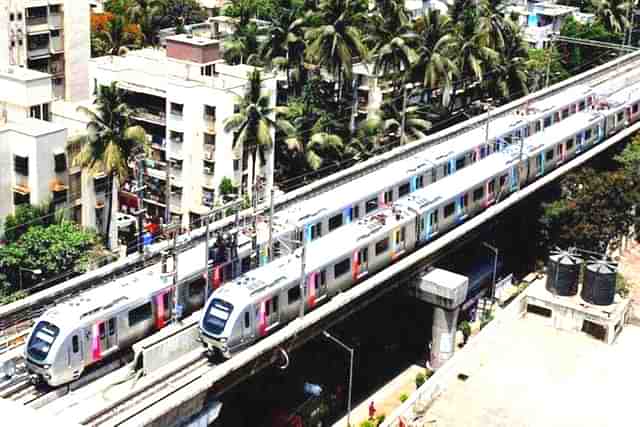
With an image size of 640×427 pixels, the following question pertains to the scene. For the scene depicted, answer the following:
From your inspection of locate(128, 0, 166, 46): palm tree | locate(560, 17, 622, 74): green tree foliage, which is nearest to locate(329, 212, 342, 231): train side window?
locate(128, 0, 166, 46): palm tree

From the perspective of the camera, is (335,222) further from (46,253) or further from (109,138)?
(46,253)

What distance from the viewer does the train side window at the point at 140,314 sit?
39125 mm

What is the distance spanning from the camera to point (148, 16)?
11006 cm

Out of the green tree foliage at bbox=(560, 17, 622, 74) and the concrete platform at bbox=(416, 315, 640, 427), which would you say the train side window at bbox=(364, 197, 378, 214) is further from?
the green tree foliage at bbox=(560, 17, 622, 74)

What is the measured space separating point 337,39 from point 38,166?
26.5m

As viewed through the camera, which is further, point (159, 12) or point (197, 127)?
point (159, 12)

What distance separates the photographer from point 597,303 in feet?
169

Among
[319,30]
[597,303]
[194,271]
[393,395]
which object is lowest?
[393,395]

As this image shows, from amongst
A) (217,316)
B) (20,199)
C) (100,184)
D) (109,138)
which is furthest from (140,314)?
(100,184)

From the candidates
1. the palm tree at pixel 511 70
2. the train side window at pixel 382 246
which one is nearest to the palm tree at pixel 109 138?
the train side window at pixel 382 246

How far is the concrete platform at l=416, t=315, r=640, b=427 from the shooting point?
43.0 meters

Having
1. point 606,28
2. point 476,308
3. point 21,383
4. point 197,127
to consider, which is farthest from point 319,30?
point 606,28

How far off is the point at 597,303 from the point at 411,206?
10.9m

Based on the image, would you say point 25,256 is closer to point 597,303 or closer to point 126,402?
point 126,402
